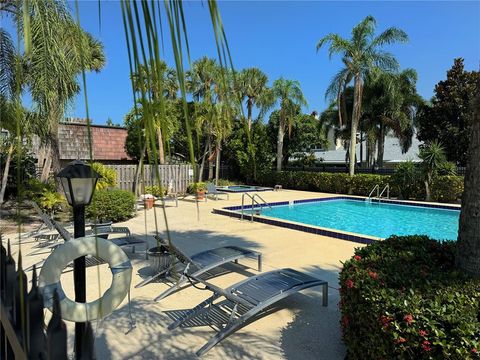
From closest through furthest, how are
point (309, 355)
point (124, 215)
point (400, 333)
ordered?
point (400, 333), point (309, 355), point (124, 215)

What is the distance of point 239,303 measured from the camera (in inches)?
160

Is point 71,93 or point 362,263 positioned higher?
point 71,93

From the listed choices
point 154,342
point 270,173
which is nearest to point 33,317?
point 154,342

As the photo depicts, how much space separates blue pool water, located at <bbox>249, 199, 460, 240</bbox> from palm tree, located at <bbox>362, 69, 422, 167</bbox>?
10.4m

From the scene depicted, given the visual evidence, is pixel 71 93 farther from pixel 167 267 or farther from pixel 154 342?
pixel 154 342

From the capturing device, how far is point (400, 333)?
8.61 feet

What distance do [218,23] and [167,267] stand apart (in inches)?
213

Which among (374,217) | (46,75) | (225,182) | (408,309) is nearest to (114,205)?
(46,75)

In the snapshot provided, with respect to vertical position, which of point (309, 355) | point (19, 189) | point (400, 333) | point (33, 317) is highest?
point (19, 189)

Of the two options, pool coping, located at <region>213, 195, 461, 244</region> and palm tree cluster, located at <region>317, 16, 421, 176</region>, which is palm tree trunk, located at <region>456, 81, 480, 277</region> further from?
palm tree cluster, located at <region>317, 16, 421, 176</region>

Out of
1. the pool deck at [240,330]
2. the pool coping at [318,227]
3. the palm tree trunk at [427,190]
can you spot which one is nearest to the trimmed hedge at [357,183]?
the palm tree trunk at [427,190]

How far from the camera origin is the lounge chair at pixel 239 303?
12.7 ft

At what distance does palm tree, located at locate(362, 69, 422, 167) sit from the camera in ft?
81.1

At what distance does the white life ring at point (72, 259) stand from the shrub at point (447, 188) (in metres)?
17.8
